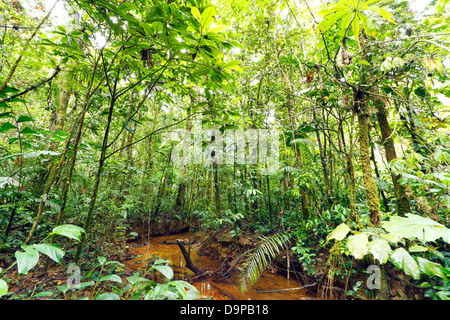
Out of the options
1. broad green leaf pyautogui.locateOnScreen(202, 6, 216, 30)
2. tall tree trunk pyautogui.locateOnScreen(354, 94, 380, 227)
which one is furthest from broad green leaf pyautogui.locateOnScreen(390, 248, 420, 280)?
broad green leaf pyautogui.locateOnScreen(202, 6, 216, 30)

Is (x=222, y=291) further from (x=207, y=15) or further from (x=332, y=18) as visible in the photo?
(x=332, y=18)

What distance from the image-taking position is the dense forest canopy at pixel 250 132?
1.17m

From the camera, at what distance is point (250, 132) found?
4.48 metres

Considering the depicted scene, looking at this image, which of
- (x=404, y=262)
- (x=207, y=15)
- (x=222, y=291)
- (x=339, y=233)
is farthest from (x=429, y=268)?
(x=222, y=291)

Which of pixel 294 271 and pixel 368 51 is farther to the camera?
pixel 294 271

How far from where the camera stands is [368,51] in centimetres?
196

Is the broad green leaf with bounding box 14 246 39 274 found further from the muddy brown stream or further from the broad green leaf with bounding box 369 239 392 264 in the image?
the muddy brown stream

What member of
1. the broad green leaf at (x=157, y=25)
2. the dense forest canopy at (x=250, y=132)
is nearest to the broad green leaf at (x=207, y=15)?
the dense forest canopy at (x=250, y=132)

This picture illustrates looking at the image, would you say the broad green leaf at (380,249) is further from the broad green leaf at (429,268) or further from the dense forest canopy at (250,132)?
the broad green leaf at (429,268)

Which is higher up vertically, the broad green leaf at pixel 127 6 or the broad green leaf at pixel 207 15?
the broad green leaf at pixel 127 6

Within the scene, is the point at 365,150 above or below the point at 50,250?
above
